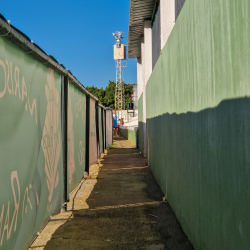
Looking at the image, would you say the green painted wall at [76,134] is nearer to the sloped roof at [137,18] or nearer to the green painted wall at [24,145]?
the green painted wall at [24,145]

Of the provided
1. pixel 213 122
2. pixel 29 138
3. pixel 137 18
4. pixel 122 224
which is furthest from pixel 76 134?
pixel 137 18

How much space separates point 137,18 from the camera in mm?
13516

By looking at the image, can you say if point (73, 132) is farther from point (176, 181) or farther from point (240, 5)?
point (240, 5)

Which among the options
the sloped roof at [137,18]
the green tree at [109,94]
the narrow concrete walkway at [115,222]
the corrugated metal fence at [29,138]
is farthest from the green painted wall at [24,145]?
the green tree at [109,94]

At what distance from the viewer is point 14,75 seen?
2830 millimetres

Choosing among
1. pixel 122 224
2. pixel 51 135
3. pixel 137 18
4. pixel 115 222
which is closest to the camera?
pixel 51 135

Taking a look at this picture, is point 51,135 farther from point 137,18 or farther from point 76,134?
point 137,18

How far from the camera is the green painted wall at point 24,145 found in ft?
8.56

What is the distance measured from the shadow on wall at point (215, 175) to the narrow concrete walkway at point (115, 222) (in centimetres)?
35

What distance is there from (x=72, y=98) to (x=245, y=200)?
501 cm

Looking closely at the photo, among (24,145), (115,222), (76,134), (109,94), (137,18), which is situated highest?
(109,94)

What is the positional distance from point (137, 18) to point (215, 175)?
11914 millimetres

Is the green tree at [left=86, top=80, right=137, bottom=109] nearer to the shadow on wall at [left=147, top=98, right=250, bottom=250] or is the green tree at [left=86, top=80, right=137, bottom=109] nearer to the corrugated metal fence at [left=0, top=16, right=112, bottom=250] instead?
the corrugated metal fence at [left=0, top=16, right=112, bottom=250]

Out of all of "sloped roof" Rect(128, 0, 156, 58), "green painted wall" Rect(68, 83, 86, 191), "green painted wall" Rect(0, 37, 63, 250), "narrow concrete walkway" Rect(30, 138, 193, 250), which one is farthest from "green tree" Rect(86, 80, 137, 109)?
"green painted wall" Rect(0, 37, 63, 250)
